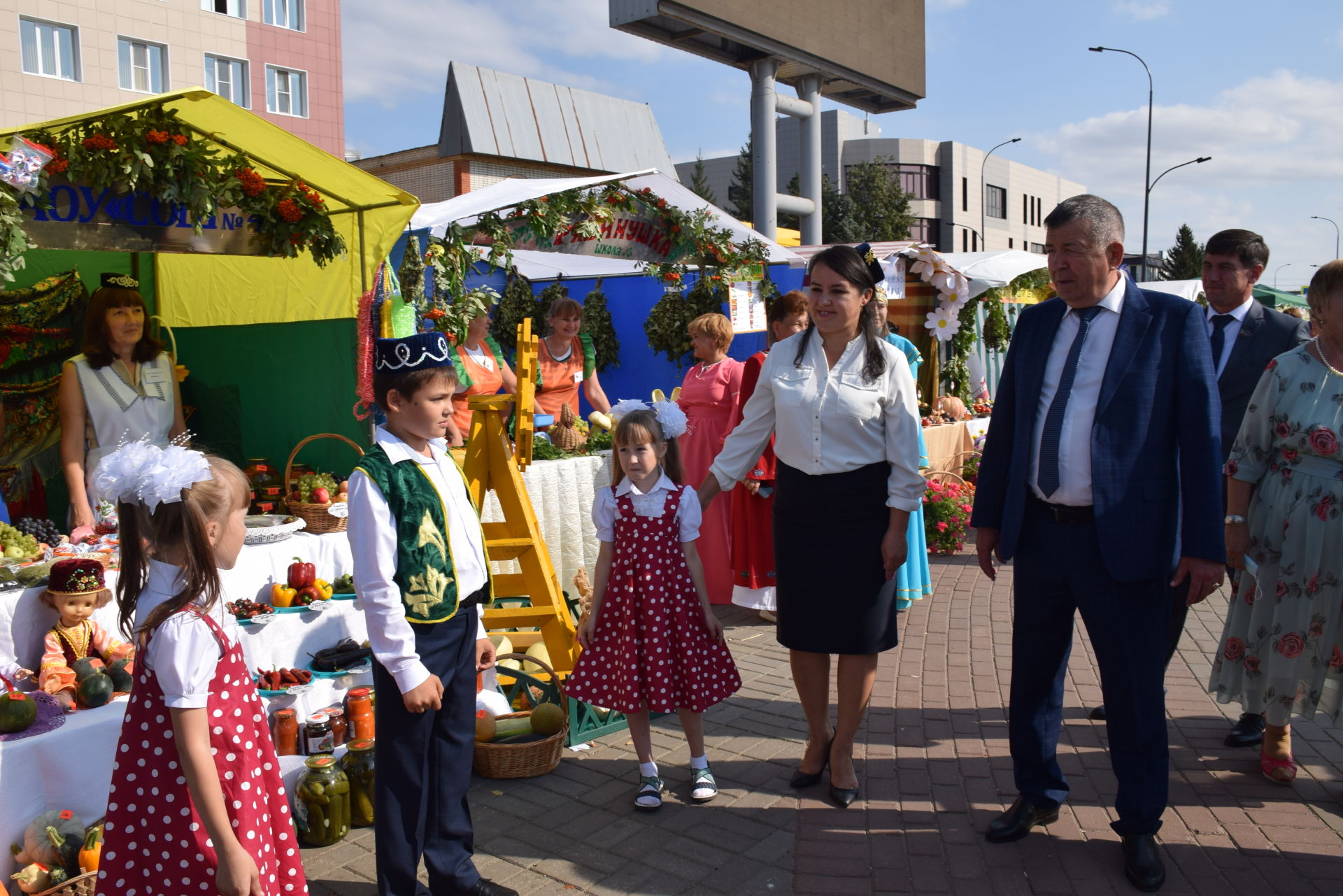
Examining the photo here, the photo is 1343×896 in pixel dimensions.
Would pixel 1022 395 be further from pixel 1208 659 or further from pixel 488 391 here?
pixel 488 391

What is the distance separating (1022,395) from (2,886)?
3.39 metres

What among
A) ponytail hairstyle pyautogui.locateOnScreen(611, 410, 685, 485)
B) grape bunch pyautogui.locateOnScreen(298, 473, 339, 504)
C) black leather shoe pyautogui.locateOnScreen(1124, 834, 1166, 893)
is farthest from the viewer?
grape bunch pyautogui.locateOnScreen(298, 473, 339, 504)

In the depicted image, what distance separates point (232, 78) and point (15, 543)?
25.5 metres

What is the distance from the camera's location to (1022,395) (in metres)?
3.14

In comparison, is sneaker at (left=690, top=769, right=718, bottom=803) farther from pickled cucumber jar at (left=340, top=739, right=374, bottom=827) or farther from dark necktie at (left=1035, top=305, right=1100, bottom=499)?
dark necktie at (left=1035, top=305, right=1100, bottom=499)

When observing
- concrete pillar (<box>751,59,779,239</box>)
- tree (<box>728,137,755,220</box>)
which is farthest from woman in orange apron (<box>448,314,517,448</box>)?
tree (<box>728,137,755,220</box>)

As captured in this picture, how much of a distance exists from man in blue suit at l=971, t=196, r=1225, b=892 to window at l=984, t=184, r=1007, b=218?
6522cm

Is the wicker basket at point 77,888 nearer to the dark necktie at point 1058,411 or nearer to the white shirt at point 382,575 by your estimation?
the white shirt at point 382,575

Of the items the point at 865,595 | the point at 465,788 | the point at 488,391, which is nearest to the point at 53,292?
the point at 488,391

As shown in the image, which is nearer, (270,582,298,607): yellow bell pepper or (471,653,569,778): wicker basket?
(471,653,569,778): wicker basket

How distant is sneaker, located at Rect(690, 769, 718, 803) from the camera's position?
3.56 metres

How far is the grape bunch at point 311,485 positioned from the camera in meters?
4.86

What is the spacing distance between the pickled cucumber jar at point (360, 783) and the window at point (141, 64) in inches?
976

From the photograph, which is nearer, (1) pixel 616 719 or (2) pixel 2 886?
(2) pixel 2 886
